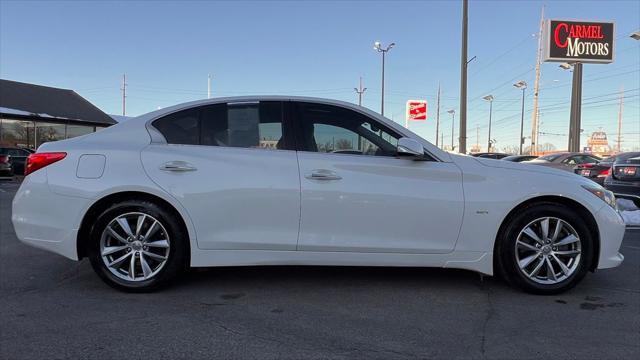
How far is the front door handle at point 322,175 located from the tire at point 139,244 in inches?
44.8

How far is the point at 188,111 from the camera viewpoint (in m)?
4.13

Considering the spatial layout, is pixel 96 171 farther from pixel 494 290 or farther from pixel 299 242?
pixel 494 290

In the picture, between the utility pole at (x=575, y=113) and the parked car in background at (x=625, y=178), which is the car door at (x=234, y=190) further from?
the utility pole at (x=575, y=113)

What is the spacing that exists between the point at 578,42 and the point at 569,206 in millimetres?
27583

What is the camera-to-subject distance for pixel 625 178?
795cm

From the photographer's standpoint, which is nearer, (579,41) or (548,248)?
(548,248)

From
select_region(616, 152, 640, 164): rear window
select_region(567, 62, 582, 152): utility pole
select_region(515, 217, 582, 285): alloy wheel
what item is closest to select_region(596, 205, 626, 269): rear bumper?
select_region(515, 217, 582, 285): alloy wheel

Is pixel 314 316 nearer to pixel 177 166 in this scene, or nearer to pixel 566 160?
pixel 177 166

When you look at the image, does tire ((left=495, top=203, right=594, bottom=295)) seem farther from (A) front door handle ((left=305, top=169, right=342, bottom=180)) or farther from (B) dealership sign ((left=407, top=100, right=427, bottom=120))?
(B) dealership sign ((left=407, top=100, right=427, bottom=120))

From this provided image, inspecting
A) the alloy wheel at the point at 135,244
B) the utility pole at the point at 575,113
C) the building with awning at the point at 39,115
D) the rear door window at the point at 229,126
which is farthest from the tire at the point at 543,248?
the building with awning at the point at 39,115

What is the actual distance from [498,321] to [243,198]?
2.10 metres

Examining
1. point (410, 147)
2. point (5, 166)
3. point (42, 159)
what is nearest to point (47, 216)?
point (42, 159)

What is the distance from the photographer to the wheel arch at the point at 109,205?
393 cm

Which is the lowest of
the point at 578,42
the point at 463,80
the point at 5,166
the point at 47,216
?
the point at 5,166
